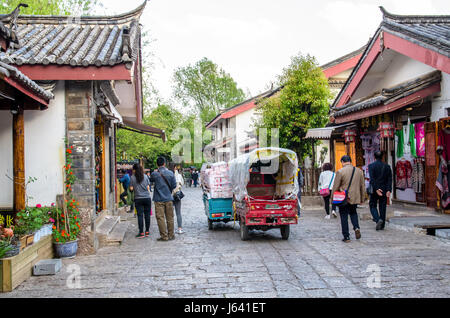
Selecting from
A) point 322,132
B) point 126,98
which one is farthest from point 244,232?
point 126,98

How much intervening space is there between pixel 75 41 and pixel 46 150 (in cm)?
334

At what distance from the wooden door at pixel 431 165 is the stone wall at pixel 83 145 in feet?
28.2

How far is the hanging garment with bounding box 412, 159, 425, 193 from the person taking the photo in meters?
12.3

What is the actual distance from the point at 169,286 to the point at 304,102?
13.9 m

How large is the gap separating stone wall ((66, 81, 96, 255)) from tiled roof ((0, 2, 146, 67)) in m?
0.69

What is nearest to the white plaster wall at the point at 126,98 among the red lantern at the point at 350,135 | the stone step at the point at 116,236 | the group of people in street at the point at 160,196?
the group of people in street at the point at 160,196

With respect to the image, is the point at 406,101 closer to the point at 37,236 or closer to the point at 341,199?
the point at 341,199

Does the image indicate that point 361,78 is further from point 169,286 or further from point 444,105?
point 169,286

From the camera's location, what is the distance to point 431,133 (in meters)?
11.1

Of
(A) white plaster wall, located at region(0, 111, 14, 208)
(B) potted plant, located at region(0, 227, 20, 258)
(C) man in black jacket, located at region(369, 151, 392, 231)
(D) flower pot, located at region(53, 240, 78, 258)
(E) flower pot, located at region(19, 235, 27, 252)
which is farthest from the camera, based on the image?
(C) man in black jacket, located at region(369, 151, 392, 231)

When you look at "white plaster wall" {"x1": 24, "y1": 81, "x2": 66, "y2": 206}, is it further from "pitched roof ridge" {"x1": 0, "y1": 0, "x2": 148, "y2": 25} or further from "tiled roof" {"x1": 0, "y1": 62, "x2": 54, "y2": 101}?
"pitched roof ridge" {"x1": 0, "y1": 0, "x2": 148, "y2": 25}

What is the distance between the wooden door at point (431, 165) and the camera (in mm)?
11062

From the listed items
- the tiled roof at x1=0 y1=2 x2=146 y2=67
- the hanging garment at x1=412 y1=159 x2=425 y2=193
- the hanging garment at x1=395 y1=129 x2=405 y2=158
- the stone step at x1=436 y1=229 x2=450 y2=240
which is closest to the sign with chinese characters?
the tiled roof at x1=0 y1=2 x2=146 y2=67

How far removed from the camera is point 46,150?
28.6ft
